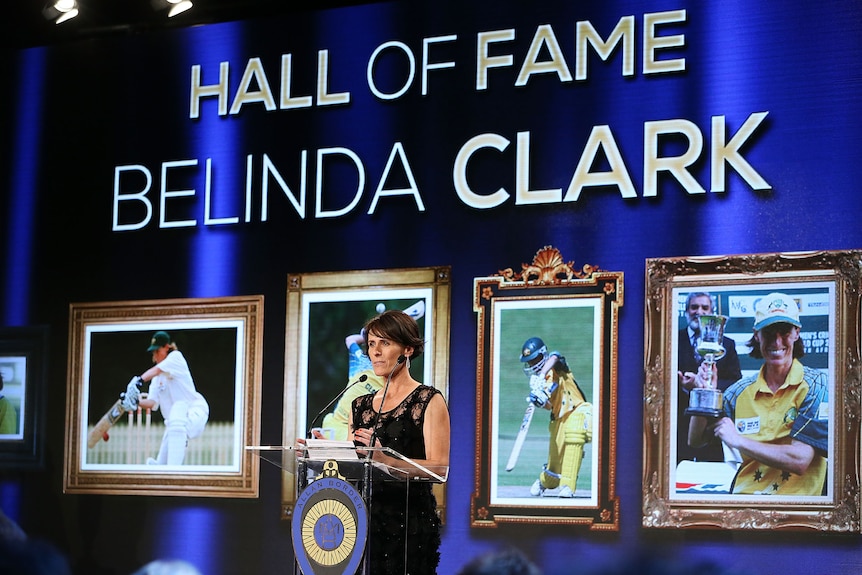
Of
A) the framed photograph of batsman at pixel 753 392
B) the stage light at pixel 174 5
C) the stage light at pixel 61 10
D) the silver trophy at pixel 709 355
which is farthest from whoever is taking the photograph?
the stage light at pixel 61 10

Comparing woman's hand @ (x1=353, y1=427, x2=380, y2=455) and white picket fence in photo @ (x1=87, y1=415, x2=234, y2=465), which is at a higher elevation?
woman's hand @ (x1=353, y1=427, x2=380, y2=455)

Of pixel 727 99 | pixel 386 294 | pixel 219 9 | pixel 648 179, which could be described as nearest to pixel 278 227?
pixel 386 294

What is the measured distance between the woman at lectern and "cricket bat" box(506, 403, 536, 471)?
122 centimetres

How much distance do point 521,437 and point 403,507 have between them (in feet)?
4.71

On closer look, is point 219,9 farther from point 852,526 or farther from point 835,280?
point 852,526

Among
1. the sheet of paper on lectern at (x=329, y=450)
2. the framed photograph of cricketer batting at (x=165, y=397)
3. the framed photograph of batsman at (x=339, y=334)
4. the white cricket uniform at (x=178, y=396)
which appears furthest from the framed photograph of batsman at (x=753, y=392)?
the white cricket uniform at (x=178, y=396)

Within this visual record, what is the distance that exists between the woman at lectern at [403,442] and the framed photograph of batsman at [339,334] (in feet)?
4.47

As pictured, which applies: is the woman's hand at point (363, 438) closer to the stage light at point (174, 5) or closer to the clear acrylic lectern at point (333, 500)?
the clear acrylic lectern at point (333, 500)

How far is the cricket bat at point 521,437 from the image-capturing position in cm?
563

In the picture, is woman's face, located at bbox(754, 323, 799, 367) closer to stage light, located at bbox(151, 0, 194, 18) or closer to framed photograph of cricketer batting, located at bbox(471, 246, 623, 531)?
framed photograph of cricketer batting, located at bbox(471, 246, 623, 531)

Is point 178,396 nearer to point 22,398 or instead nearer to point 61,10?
point 22,398

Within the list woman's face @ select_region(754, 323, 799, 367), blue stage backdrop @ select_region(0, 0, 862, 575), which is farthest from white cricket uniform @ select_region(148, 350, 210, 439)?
woman's face @ select_region(754, 323, 799, 367)

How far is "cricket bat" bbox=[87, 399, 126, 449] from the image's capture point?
21.4 ft

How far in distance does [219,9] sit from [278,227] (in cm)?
126
